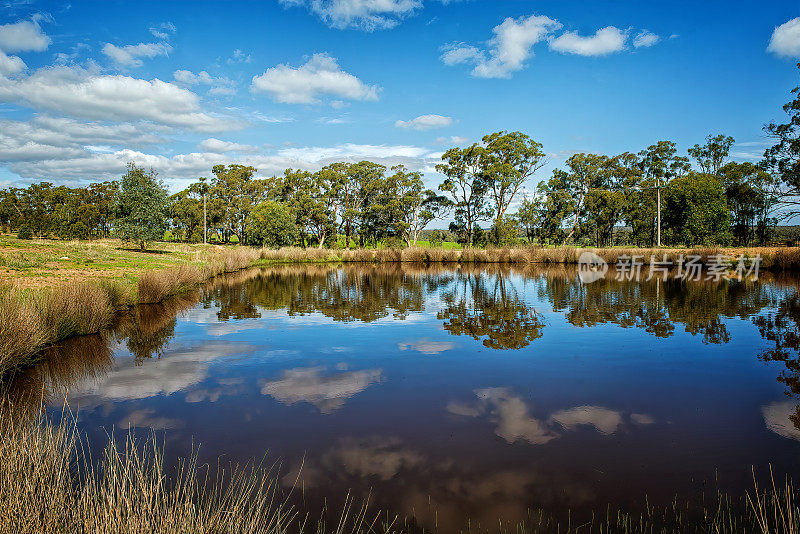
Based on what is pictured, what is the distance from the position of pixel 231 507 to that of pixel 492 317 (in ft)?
42.2

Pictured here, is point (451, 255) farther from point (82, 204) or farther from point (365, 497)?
point (82, 204)

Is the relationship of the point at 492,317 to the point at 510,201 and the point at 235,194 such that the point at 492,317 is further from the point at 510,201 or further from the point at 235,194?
the point at 235,194

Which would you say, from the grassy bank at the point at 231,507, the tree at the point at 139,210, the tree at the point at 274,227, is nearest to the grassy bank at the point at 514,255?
the tree at the point at 274,227

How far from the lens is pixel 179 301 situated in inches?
753

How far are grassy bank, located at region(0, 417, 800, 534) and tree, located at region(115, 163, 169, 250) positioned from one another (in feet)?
132

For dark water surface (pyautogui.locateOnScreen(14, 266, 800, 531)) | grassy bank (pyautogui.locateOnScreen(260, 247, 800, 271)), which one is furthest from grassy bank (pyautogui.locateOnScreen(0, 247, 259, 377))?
grassy bank (pyautogui.locateOnScreen(260, 247, 800, 271))

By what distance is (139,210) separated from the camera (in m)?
40.5

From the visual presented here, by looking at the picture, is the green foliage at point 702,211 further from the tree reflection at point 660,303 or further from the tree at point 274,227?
the tree at point 274,227

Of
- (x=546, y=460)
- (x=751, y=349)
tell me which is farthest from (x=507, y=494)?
(x=751, y=349)

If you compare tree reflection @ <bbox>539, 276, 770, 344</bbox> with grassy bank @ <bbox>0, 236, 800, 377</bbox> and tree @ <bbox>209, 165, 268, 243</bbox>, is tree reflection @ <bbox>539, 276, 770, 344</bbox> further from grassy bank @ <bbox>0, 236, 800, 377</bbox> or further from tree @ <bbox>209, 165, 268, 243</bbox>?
tree @ <bbox>209, 165, 268, 243</bbox>

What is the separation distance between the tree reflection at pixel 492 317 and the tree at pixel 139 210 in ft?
101

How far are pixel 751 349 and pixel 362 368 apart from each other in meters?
9.55

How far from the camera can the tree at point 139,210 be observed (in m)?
39.9

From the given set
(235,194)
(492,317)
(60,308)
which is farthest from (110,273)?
(235,194)
